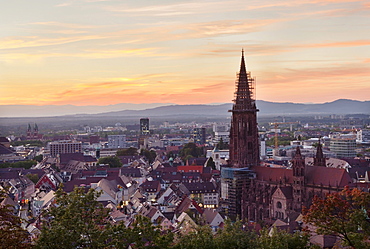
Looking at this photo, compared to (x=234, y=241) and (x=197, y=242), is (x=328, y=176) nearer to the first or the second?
(x=234, y=241)

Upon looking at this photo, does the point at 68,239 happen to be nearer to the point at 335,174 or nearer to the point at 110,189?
the point at 335,174

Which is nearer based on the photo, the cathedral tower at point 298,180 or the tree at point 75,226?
the tree at point 75,226

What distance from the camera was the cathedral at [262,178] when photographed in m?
82.9

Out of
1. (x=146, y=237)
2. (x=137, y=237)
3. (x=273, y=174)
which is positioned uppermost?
(x=137, y=237)

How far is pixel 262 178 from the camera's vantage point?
95.0 m

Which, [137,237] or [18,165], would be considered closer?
[137,237]

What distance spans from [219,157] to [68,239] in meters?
145

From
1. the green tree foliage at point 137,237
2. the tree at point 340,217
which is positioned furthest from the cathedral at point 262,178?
the green tree foliage at point 137,237

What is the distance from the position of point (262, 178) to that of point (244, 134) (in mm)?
8843

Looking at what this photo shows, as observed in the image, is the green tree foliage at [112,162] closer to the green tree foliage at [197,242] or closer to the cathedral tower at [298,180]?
the cathedral tower at [298,180]

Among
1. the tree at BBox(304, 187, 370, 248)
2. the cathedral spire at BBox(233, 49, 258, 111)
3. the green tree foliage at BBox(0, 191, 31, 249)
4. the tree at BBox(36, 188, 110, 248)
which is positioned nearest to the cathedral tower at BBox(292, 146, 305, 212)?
the cathedral spire at BBox(233, 49, 258, 111)

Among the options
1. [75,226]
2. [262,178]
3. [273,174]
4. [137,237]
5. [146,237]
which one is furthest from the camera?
[262,178]

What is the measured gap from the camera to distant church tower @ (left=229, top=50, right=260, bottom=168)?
3925 inches

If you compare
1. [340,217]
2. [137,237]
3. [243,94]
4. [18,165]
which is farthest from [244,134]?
[18,165]
